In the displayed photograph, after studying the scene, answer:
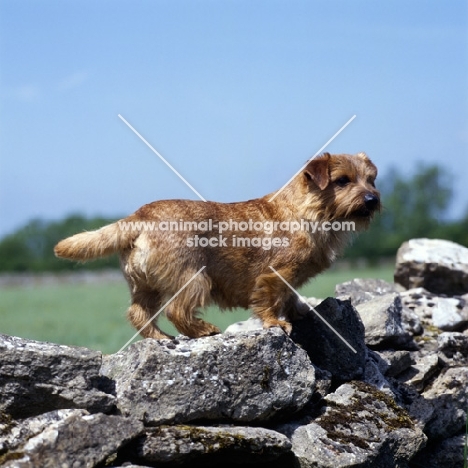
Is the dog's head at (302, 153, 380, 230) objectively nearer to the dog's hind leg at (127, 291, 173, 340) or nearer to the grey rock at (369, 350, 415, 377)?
the grey rock at (369, 350, 415, 377)

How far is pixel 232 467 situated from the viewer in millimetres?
6926

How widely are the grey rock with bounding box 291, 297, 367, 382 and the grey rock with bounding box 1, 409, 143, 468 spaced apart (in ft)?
9.31

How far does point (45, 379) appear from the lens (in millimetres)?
6453

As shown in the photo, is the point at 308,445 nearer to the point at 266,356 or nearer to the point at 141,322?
the point at 266,356

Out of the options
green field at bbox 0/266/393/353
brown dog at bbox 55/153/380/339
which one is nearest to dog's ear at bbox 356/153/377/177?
brown dog at bbox 55/153/380/339

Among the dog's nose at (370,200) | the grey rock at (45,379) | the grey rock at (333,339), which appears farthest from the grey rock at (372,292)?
the grey rock at (45,379)

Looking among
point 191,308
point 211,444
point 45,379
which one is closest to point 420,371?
point 191,308

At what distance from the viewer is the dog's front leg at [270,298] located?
8148 millimetres

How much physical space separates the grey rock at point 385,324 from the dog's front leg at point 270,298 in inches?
69.4

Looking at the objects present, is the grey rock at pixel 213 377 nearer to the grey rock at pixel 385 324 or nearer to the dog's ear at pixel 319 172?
the dog's ear at pixel 319 172

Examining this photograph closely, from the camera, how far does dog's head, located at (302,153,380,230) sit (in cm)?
829

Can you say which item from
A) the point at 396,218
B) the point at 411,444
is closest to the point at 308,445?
the point at 411,444

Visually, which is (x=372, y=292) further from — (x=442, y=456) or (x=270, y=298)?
(x=270, y=298)

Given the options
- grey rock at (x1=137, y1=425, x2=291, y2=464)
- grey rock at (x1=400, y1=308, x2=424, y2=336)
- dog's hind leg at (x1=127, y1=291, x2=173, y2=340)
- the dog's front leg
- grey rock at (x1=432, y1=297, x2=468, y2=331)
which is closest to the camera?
grey rock at (x1=137, y1=425, x2=291, y2=464)
